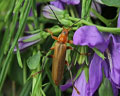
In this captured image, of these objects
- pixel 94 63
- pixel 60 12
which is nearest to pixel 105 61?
pixel 94 63

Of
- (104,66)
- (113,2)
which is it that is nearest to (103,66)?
(104,66)

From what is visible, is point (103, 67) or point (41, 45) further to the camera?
point (41, 45)

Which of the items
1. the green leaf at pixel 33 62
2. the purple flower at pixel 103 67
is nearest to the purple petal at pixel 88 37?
the purple flower at pixel 103 67

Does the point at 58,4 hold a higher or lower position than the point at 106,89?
higher

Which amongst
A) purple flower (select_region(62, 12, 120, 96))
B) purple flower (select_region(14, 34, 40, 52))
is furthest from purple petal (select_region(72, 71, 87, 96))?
purple flower (select_region(14, 34, 40, 52))

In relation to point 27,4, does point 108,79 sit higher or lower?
lower

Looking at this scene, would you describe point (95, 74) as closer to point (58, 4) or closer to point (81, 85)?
point (81, 85)

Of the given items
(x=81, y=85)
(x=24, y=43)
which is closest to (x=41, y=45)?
(x=24, y=43)

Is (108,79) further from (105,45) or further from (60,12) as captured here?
(60,12)
